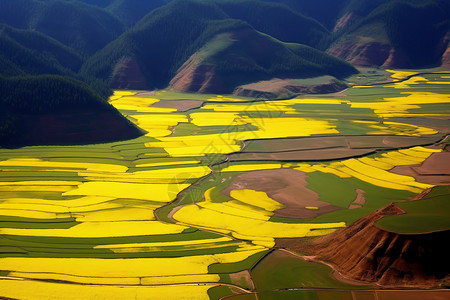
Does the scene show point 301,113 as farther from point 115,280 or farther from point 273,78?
point 115,280

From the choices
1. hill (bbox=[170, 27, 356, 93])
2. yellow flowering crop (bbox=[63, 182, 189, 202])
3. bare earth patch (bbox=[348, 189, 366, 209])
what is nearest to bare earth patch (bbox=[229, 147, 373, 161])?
yellow flowering crop (bbox=[63, 182, 189, 202])

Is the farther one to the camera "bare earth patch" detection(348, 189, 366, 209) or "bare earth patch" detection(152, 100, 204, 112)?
"bare earth patch" detection(152, 100, 204, 112)

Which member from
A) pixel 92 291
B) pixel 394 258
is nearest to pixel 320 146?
pixel 394 258

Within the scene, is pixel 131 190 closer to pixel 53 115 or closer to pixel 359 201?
pixel 359 201

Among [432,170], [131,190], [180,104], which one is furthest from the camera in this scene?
[180,104]

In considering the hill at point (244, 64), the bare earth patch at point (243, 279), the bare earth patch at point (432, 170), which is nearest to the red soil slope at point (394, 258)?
the bare earth patch at point (243, 279)

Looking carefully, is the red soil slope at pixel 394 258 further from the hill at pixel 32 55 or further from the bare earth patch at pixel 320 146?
the hill at pixel 32 55

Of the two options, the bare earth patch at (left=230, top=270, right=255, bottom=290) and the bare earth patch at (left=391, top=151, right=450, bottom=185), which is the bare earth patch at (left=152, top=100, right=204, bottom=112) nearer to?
the bare earth patch at (left=391, top=151, right=450, bottom=185)
